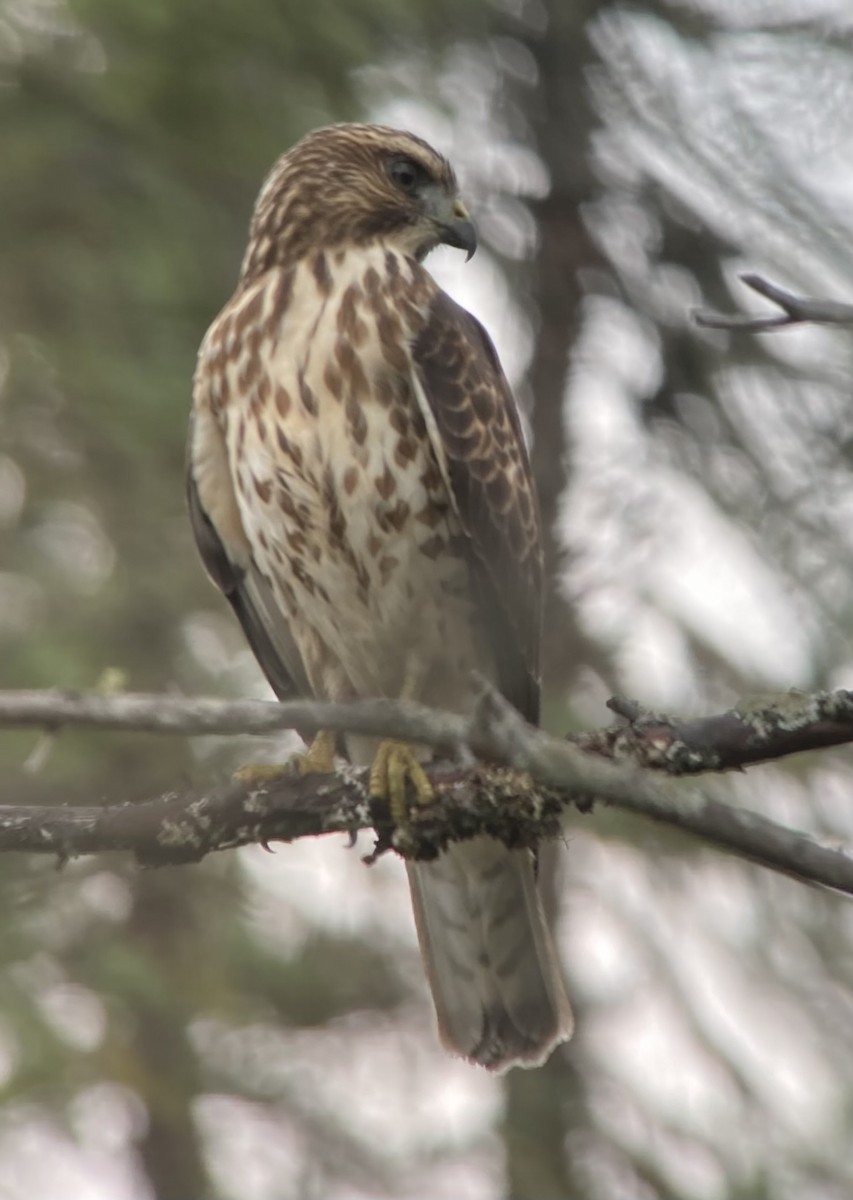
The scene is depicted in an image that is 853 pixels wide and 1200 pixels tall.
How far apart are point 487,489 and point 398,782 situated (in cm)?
104

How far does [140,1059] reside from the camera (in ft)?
19.2

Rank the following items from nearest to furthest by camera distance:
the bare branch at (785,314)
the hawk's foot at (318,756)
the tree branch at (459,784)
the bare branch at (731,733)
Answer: the tree branch at (459,784) → the bare branch at (785,314) → the bare branch at (731,733) → the hawk's foot at (318,756)

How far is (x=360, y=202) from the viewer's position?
5016 millimetres

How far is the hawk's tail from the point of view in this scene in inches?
184

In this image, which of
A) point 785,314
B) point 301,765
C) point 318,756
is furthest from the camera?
point 318,756

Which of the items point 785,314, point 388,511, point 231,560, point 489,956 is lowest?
point 489,956

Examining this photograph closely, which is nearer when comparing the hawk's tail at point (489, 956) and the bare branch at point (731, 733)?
the bare branch at point (731, 733)

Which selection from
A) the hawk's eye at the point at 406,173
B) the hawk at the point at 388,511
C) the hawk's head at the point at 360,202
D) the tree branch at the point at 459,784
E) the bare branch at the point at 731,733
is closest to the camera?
the tree branch at the point at 459,784

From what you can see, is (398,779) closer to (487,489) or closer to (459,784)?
(459,784)

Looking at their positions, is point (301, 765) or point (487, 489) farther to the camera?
point (487, 489)

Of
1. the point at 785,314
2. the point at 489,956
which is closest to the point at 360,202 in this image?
the point at 489,956

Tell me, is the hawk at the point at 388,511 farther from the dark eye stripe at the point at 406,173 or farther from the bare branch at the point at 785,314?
the bare branch at the point at 785,314

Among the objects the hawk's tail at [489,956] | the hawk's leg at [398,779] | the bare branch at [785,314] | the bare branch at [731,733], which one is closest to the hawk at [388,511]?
the hawk's tail at [489,956]

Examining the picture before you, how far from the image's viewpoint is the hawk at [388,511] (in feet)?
14.3
